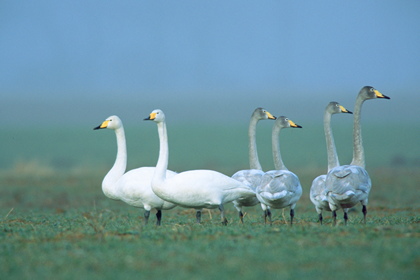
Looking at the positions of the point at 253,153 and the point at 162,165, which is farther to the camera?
the point at 253,153

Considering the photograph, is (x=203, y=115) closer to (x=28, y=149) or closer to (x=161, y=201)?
(x=28, y=149)

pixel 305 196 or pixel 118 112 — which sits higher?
pixel 118 112

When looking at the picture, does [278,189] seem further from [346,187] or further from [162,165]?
[162,165]

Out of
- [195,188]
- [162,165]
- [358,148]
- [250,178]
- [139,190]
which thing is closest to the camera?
[195,188]

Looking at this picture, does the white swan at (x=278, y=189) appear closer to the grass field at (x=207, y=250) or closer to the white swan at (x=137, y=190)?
the grass field at (x=207, y=250)

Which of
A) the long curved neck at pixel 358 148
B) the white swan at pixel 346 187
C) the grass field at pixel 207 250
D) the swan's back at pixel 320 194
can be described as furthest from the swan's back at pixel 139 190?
the long curved neck at pixel 358 148

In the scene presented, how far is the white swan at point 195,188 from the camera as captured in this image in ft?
34.3

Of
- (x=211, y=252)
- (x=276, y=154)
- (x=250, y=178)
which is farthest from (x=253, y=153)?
(x=211, y=252)

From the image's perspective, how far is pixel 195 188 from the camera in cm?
1045

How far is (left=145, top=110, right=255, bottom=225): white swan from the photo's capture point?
10445 mm

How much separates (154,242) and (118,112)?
95.6m

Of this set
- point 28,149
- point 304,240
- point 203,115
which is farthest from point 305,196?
point 203,115

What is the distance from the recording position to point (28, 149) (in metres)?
50.3

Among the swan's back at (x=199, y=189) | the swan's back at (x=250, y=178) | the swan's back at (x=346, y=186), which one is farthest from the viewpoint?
the swan's back at (x=250, y=178)
